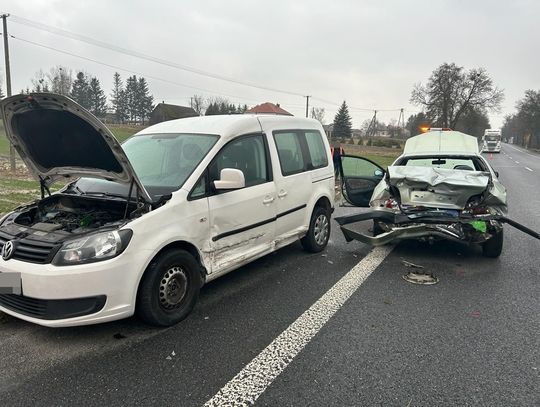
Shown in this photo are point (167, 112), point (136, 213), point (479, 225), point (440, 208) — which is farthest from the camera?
point (167, 112)

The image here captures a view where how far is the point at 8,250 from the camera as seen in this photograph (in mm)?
3271

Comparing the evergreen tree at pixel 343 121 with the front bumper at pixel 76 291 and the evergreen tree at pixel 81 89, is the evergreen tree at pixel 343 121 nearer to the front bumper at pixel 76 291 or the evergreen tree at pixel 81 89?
the evergreen tree at pixel 81 89

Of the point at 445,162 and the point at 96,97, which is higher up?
the point at 96,97

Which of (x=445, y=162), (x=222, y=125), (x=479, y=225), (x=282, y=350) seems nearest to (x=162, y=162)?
(x=222, y=125)

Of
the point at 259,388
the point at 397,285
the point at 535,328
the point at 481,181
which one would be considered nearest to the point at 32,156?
the point at 259,388

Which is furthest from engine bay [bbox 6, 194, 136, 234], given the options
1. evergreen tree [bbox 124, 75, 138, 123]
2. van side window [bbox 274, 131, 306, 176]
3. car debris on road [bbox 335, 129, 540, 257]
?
evergreen tree [bbox 124, 75, 138, 123]

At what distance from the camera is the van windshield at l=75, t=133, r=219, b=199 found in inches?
153

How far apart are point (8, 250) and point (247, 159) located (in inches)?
94.2

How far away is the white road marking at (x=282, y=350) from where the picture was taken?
2.66m

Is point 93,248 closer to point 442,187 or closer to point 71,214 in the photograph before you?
point 71,214

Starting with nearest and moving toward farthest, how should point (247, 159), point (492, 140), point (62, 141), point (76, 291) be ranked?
point (76, 291) → point (62, 141) → point (247, 159) → point (492, 140)

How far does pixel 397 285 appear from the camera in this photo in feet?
15.3

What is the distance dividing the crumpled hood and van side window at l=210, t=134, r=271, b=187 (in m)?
2.16

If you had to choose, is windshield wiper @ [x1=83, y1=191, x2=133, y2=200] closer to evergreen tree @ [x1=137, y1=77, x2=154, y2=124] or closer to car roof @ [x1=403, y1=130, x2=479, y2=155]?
car roof @ [x1=403, y1=130, x2=479, y2=155]
